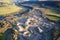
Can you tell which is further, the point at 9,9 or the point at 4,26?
Answer: the point at 9,9

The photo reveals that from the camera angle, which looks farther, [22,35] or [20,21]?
[20,21]

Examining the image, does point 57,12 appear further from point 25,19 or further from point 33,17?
point 25,19

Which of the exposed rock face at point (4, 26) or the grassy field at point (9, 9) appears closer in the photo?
the exposed rock face at point (4, 26)

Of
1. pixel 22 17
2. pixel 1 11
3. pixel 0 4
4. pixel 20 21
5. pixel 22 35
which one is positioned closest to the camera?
pixel 22 35

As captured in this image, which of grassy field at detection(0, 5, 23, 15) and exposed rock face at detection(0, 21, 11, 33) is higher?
grassy field at detection(0, 5, 23, 15)

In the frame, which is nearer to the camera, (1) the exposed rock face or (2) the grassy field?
(1) the exposed rock face

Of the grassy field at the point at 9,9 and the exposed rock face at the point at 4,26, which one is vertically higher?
the grassy field at the point at 9,9

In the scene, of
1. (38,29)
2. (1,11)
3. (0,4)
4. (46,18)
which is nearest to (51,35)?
(38,29)

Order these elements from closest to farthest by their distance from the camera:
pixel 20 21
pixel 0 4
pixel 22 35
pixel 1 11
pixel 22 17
→ 1. pixel 22 35
2. pixel 20 21
3. pixel 22 17
4. pixel 1 11
5. pixel 0 4

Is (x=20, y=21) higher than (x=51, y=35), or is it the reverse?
(x=20, y=21)

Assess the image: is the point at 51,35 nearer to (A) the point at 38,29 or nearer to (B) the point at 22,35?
(A) the point at 38,29
